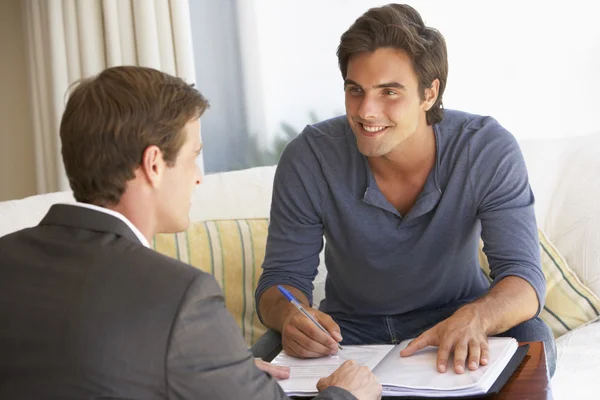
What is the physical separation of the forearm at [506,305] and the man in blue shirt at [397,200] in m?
0.05

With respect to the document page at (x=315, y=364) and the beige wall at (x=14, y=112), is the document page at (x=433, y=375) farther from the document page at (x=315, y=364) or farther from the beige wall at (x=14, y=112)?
the beige wall at (x=14, y=112)

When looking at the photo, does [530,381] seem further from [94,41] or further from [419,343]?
[94,41]

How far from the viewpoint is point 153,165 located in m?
1.21

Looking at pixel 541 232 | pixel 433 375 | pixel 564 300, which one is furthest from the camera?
pixel 541 232

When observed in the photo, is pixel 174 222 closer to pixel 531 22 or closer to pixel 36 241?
pixel 36 241

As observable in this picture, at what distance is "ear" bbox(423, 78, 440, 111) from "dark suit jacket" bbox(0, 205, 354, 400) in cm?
109

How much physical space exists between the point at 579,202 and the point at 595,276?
9.2 inches

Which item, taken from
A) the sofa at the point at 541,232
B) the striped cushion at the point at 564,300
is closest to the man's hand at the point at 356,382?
the sofa at the point at 541,232

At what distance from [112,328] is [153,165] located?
0.26 meters

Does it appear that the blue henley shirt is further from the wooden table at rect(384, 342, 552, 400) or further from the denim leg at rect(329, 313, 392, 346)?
the wooden table at rect(384, 342, 552, 400)

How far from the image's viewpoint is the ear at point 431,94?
208cm

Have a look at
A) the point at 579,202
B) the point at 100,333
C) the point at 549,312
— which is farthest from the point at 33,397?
the point at 579,202

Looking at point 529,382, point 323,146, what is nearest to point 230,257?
point 323,146

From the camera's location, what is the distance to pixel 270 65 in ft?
11.8
